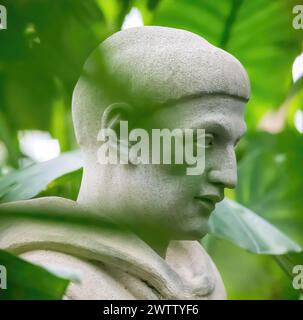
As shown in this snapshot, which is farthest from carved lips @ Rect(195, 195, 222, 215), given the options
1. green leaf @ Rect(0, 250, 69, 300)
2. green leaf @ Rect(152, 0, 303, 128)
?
green leaf @ Rect(152, 0, 303, 128)

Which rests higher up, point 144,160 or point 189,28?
point 189,28

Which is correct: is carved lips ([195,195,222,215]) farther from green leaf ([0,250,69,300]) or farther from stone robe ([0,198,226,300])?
green leaf ([0,250,69,300])

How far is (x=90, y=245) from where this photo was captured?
3.60 ft

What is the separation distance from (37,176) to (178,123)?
635 millimetres

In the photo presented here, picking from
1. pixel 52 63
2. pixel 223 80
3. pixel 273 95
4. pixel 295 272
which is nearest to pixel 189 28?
pixel 273 95

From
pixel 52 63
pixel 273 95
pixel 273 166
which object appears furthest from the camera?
pixel 273 166

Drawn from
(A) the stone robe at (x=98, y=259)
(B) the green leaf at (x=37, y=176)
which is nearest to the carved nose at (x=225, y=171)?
(A) the stone robe at (x=98, y=259)

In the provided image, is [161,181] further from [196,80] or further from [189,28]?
[189,28]

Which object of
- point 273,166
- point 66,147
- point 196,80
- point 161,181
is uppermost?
point 273,166

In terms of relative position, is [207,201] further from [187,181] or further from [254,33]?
[254,33]

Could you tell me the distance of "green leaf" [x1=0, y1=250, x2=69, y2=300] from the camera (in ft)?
1.19

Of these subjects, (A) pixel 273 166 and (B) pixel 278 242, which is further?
(A) pixel 273 166

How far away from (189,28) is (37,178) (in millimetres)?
720
